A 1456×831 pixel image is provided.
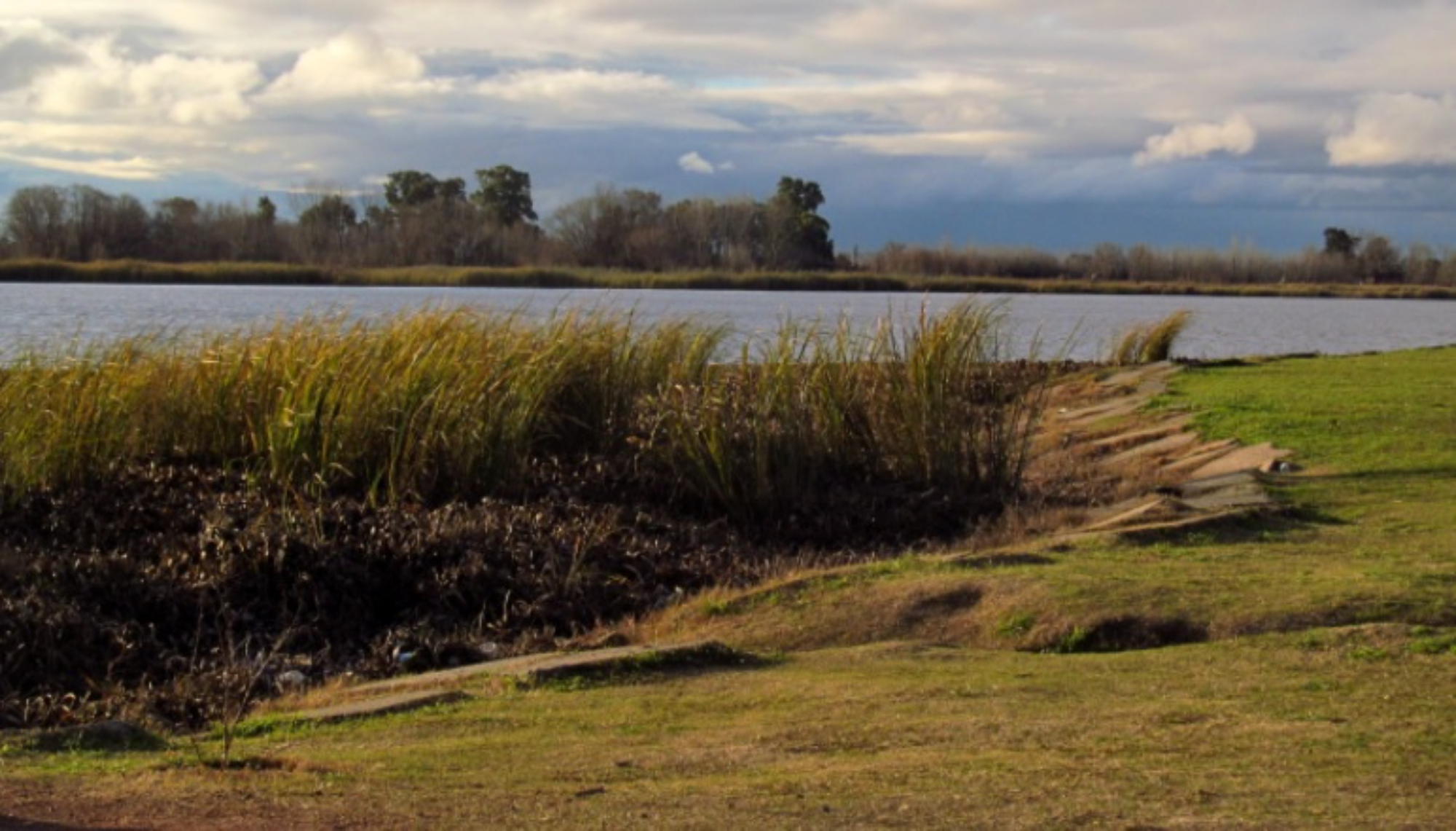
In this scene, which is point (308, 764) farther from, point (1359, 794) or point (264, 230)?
point (264, 230)

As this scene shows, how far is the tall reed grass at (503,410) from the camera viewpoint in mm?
12305

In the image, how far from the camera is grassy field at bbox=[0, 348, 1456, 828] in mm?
4523

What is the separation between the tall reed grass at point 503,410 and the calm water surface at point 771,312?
2.27 feet

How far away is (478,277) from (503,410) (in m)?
47.2

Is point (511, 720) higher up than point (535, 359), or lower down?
lower down

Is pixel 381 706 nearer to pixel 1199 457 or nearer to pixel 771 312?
pixel 1199 457

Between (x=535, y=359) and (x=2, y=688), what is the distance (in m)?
5.82

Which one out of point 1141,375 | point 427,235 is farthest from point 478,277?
point 1141,375

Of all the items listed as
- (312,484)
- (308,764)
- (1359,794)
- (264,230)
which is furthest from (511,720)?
(264,230)

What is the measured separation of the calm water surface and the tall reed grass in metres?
0.69

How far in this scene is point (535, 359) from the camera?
529 inches

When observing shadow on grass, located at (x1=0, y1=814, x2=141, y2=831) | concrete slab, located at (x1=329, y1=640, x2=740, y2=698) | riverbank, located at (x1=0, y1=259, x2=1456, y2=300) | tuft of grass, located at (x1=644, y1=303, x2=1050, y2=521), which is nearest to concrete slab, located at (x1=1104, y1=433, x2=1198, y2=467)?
tuft of grass, located at (x1=644, y1=303, x2=1050, y2=521)

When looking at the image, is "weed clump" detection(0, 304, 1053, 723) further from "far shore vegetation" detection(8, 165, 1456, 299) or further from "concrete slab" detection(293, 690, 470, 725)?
"far shore vegetation" detection(8, 165, 1456, 299)

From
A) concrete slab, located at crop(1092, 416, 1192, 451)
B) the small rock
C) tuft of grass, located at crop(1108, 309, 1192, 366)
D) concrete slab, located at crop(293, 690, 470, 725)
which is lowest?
the small rock
